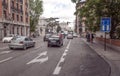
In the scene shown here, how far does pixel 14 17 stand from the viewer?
62500 mm

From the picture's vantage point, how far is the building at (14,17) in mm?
54500

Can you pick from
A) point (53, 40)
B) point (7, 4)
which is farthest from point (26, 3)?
point (53, 40)

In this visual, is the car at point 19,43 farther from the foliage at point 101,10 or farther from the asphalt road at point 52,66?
the foliage at point 101,10

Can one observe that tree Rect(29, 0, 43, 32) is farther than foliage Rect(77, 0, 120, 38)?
Yes

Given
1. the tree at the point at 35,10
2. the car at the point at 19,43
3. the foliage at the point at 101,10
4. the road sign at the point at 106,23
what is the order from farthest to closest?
the tree at the point at 35,10, the foliage at the point at 101,10, the car at the point at 19,43, the road sign at the point at 106,23

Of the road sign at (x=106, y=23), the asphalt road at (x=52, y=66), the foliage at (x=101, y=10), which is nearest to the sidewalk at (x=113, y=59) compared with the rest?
the asphalt road at (x=52, y=66)

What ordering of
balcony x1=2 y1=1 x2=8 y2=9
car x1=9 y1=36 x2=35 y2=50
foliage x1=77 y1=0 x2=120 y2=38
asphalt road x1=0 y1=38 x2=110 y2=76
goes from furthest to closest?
balcony x1=2 y1=1 x2=8 y2=9 < foliage x1=77 y1=0 x2=120 y2=38 < car x1=9 y1=36 x2=35 y2=50 < asphalt road x1=0 y1=38 x2=110 y2=76

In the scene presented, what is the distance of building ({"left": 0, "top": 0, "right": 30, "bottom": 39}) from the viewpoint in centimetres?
5450

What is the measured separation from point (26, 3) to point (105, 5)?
48.0m

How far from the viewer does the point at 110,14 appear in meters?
29.2

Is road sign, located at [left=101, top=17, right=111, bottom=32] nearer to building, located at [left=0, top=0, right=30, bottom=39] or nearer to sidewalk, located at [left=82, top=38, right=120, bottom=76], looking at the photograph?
sidewalk, located at [left=82, top=38, right=120, bottom=76]

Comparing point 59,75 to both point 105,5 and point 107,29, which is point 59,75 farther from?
point 105,5

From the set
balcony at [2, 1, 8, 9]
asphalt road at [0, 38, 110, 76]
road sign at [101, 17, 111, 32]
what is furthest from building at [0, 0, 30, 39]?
asphalt road at [0, 38, 110, 76]

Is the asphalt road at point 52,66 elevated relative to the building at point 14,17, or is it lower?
lower
